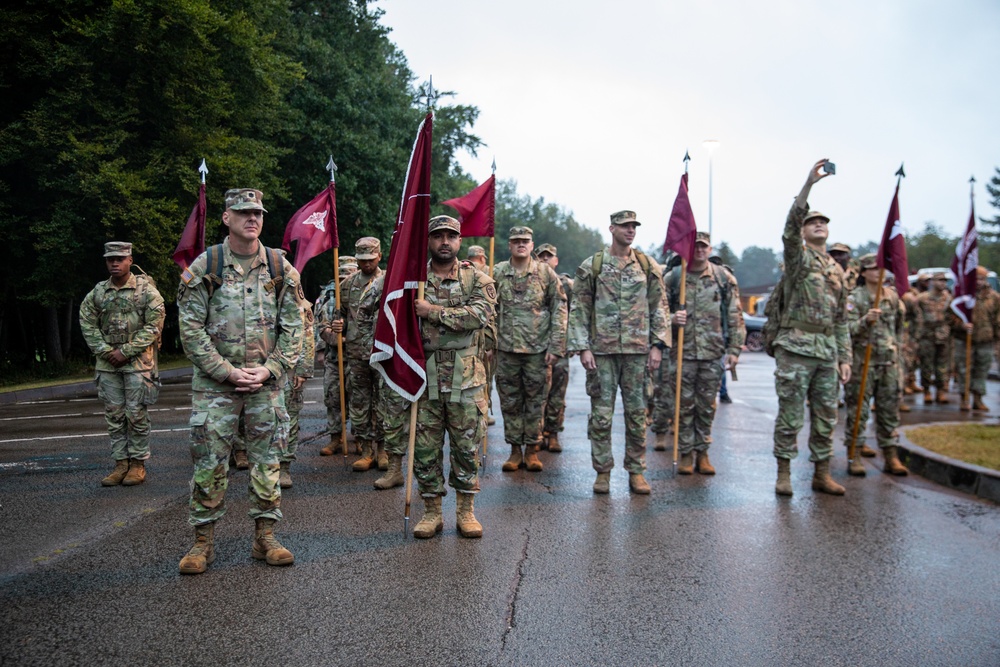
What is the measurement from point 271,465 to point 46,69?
1643 cm

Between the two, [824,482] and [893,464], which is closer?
[824,482]

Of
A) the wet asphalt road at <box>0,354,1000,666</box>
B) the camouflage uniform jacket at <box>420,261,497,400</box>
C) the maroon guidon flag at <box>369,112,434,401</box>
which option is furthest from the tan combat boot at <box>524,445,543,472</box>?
the maroon guidon flag at <box>369,112,434,401</box>

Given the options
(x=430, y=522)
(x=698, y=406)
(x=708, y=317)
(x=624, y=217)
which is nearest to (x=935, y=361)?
(x=708, y=317)

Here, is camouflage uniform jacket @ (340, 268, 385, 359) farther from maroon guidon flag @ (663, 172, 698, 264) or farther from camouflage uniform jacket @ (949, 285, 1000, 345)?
camouflage uniform jacket @ (949, 285, 1000, 345)

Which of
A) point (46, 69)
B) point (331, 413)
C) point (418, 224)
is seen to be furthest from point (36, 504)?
point (46, 69)

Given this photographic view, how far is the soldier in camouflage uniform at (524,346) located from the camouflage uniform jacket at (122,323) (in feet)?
11.3

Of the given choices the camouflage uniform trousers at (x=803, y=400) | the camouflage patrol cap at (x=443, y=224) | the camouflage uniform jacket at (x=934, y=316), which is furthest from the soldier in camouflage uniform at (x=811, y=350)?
the camouflage uniform jacket at (x=934, y=316)

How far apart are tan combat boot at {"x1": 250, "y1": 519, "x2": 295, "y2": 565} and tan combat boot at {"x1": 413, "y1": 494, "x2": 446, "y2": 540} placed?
946mm

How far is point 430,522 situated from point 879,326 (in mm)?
6135

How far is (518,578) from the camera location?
502 cm

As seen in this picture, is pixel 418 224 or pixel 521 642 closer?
pixel 521 642

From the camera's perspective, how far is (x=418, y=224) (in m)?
5.79

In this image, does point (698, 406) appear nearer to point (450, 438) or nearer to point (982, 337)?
point (450, 438)

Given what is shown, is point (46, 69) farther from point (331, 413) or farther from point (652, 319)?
point (652, 319)
